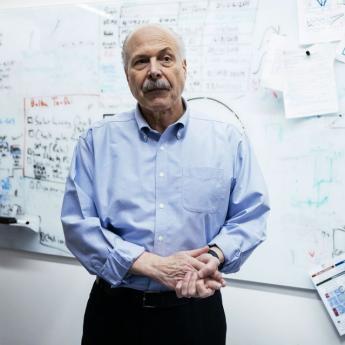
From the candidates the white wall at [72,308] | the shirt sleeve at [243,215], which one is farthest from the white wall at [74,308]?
the shirt sleeve at [243,215]

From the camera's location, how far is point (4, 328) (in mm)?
2127

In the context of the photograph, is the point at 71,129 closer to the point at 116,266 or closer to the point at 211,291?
the point at 116,266

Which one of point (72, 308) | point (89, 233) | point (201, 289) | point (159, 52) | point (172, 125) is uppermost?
point (159, 52)

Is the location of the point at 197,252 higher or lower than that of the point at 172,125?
lower

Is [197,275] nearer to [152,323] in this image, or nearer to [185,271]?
[185,271]

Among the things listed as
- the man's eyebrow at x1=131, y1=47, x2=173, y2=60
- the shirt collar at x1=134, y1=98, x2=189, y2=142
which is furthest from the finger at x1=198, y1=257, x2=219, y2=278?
the man's eyebrow at x1=131, y1=47, x2=173, y2=60

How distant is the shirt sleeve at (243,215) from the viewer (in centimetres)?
103

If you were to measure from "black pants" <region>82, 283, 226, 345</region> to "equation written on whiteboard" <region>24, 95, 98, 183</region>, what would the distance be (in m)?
0.92

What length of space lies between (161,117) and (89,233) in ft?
1.35

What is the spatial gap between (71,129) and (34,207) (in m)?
0.47

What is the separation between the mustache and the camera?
41.4 inches

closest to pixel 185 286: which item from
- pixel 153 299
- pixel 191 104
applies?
pixel 153 299

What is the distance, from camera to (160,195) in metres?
1.08

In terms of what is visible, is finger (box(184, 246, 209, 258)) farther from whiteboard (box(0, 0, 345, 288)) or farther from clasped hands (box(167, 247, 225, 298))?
whiteboard (box(0, 0, 345, 288))
